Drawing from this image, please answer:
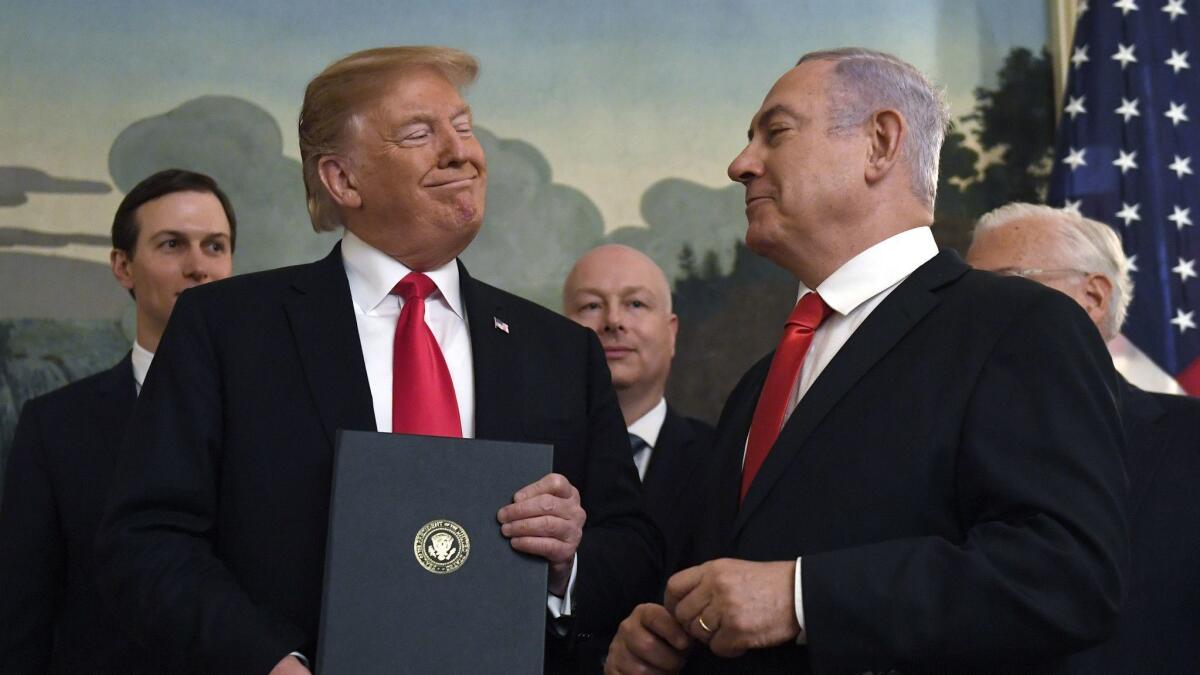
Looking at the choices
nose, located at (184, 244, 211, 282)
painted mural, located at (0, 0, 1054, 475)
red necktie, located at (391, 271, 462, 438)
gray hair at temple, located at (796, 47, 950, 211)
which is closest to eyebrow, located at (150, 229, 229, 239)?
nose, located at (184, 244, 211, 282)

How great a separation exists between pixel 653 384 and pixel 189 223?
177cm

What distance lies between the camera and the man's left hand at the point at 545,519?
246 centimetres

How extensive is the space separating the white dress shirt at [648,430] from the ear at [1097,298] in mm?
1582

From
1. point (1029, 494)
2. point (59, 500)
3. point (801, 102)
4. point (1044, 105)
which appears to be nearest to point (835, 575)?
point (1029, 494)

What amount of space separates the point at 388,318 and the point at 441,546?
701 mm

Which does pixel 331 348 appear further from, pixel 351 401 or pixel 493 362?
pixel 493 362

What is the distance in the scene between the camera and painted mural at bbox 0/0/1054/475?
19.2ft

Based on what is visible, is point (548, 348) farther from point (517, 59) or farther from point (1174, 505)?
point (517, 59)

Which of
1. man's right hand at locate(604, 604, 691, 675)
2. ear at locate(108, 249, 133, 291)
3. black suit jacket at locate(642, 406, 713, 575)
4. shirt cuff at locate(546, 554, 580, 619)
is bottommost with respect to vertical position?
man's right hand at locate(604, 604, 691, 675)

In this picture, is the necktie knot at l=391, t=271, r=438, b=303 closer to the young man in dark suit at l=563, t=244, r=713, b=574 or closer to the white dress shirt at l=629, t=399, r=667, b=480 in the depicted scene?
the young man in dark suit at l=563, t=244, r=713, b=574

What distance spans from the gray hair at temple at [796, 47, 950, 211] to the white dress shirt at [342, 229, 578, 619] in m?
0.92

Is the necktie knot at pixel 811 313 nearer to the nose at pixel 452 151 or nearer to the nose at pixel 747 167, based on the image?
the nose at pixel 747 167

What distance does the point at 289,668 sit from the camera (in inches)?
96.3

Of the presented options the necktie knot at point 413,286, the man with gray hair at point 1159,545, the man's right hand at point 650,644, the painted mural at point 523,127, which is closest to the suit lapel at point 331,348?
the necktie knot at point 413,286
